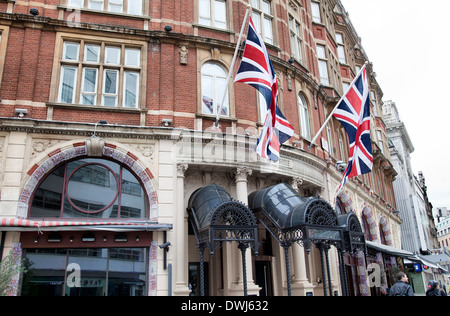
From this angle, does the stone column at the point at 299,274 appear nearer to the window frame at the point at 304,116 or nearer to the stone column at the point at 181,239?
the stone column at the point at 181,239

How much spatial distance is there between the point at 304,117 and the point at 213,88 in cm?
559

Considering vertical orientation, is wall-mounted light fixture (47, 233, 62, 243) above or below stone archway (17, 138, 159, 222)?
below

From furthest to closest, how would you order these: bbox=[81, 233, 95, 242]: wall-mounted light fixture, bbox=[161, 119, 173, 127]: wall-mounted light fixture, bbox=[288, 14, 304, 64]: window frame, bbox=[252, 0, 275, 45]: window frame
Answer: bbox=[288, 14, 304, 64]: window frame → bbox=[252, 0, 275, 45]: window frame → bbox=[161, 119, 173, 127]: wall-mounted light fixture → bbox=[81, 233, 95, 242]: wall-mounted light fixture

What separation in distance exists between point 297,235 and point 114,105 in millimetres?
8030

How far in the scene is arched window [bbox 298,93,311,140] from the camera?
18484mm

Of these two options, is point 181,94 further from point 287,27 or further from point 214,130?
point 287,27

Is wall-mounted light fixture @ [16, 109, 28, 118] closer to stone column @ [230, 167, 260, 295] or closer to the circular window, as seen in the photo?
the circular window

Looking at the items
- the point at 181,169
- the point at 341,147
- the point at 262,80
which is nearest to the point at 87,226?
the point at 181,169

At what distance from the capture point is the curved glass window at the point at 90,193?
12.6 m

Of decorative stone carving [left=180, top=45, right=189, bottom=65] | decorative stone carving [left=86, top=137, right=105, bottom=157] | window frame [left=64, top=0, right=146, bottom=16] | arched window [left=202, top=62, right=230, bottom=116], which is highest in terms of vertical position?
window frame [left=64, top=0, right=146, bottom=16]

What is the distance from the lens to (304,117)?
1895cm

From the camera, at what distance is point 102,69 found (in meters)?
14.2

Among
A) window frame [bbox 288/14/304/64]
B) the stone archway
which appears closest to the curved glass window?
the stone archway

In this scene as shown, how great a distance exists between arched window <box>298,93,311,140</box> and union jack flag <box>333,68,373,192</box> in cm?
275
